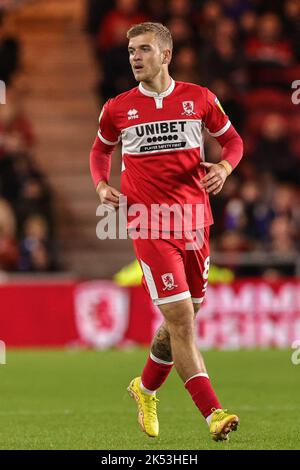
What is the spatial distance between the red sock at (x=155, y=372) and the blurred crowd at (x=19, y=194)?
8.17m

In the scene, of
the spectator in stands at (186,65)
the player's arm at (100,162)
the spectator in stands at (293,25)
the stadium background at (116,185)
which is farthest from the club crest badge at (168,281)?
the spectator in stands at (293,25)

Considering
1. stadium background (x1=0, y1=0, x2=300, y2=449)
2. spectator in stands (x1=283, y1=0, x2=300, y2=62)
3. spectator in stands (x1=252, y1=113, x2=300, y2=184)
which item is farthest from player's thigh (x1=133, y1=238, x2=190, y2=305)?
spectator in stands (x1=283, y1=0, x2=300, y2=62)

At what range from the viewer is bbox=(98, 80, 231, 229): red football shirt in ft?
26.7

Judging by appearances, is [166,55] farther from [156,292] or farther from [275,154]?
[275,154]

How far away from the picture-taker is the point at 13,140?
60.3 ft

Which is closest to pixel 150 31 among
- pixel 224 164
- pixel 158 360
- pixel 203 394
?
pixel 224 164

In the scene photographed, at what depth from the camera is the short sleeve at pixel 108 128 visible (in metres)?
8.37

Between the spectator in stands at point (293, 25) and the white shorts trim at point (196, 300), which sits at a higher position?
the spectator in stands at point (293, 25)

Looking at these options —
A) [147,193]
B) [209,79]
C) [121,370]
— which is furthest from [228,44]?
[147,193]

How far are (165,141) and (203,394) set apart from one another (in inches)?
61.6

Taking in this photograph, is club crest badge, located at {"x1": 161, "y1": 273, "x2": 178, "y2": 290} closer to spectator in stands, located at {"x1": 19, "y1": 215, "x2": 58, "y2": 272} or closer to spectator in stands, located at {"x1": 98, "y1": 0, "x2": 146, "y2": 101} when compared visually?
spectator in stands, located at {"x1": 19, "y1": 215, "x2": 58, "y2": 272}

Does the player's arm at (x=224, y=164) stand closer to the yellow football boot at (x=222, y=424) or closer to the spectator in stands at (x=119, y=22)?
the yellow football boot at (x=222, y=424)

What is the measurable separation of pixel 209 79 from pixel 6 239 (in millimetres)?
4496

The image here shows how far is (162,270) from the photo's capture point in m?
8.04
